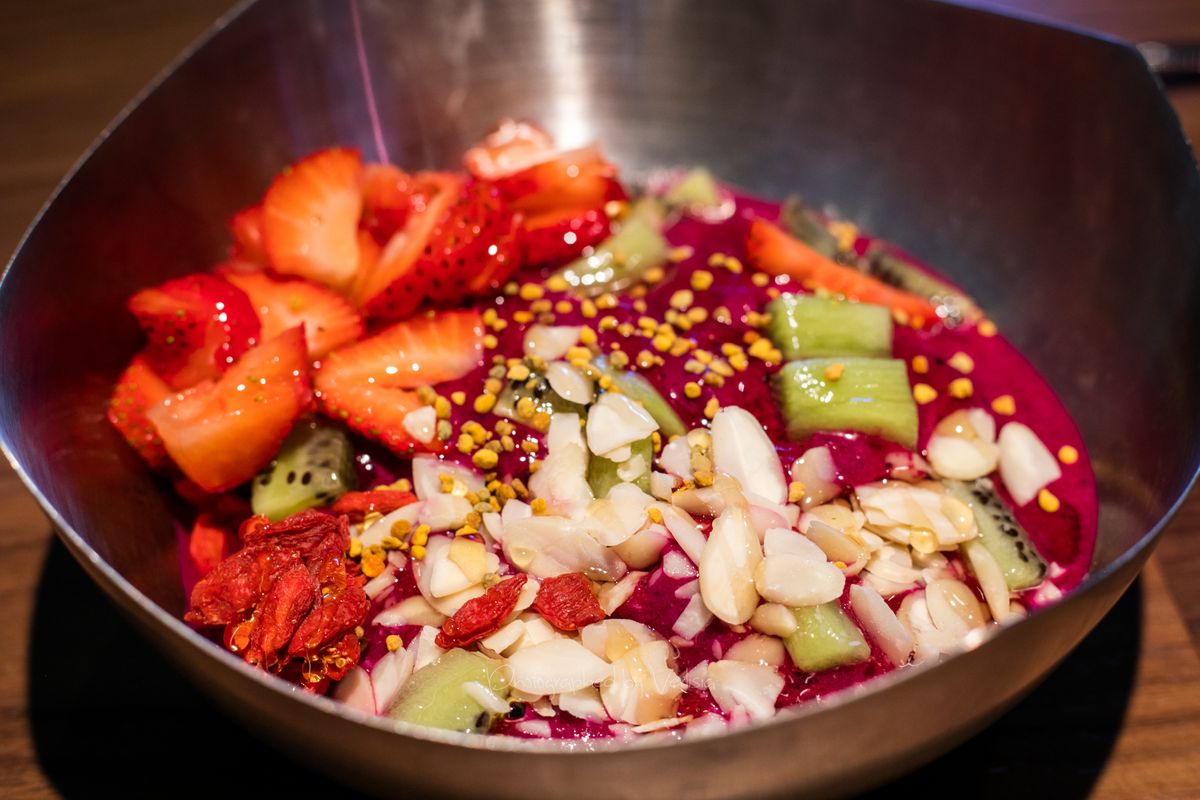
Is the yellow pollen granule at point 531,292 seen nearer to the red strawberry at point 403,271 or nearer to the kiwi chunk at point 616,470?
the red strawberry at point 403,271

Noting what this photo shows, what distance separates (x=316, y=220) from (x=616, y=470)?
28.7 inches

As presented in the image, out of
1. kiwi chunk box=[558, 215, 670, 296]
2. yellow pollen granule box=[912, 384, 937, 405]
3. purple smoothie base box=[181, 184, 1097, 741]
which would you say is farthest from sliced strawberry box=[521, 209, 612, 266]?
yellow pollen granule box=[912, 384, 937, 405]

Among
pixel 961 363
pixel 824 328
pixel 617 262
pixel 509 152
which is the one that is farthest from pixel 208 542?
pixel 961 363

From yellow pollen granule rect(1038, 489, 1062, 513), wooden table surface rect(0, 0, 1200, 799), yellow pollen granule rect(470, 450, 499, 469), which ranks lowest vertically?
wooden table surface rect(0, 0, 1200, 799)

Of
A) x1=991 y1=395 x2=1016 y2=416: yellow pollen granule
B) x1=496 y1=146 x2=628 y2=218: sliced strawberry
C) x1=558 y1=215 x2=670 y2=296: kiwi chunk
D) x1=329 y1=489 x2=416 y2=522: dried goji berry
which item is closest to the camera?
x1=329 y1=489 x2=416 y2=522: dried goji berry

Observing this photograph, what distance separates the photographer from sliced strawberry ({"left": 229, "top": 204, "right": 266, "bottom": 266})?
175 centimetres

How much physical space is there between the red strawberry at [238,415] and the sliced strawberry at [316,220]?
217 millimetres

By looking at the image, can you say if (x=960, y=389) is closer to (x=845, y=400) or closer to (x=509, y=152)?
(x=845, y=400)

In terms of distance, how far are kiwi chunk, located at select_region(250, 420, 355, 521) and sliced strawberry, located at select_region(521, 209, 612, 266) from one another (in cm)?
50

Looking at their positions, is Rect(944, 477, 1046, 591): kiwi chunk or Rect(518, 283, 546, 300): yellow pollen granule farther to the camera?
Rect(518, 283, 546, 300): yellow pollen granule

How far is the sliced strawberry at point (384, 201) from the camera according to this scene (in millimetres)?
1802

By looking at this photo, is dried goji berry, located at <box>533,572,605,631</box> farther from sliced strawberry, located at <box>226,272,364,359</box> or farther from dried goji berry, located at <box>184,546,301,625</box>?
sliced strawberry, located at <box>226,272,364,359</box>

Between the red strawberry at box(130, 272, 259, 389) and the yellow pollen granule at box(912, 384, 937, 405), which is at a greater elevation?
the red strawberry at box(130, 272, 259, 389)

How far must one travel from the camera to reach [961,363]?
1700 mm
